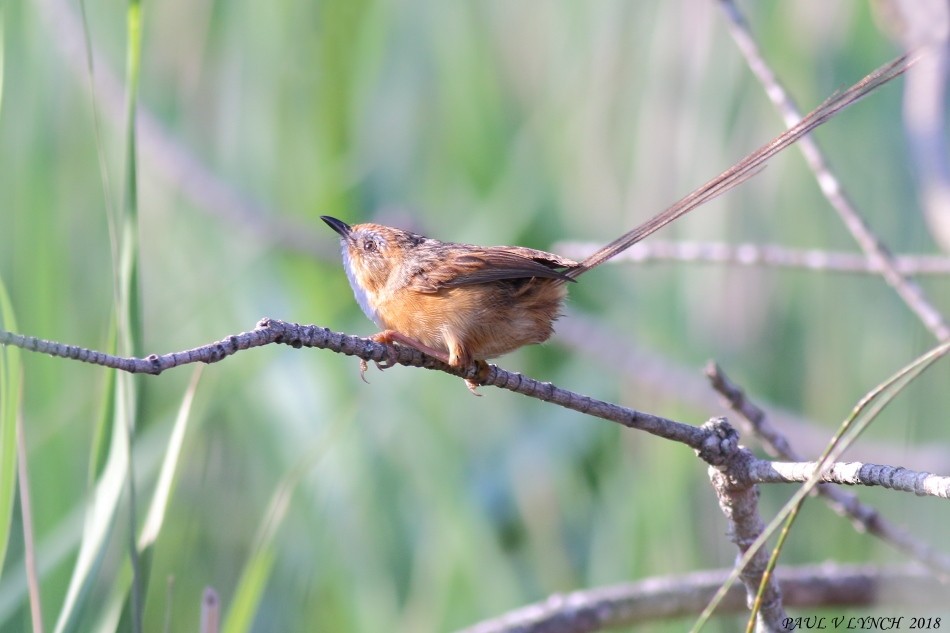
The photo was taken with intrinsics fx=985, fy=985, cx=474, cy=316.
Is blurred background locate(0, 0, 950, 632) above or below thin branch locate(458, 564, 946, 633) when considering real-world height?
above

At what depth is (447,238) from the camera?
4156 mm

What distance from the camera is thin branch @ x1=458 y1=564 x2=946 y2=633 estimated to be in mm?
2281

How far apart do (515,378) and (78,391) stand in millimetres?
1830

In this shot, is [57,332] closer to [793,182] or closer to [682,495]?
[682,495]

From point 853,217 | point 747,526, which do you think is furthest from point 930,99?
point 747,526

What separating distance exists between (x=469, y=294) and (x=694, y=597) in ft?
3.12

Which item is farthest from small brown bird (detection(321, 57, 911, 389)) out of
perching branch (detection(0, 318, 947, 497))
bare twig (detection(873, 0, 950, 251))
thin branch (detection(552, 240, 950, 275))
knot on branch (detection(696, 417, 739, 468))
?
bare twig (detection(873, 0, 950, 251))

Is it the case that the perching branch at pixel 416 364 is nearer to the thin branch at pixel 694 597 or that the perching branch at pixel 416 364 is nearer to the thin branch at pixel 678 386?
the thin branch at pixel 694 597

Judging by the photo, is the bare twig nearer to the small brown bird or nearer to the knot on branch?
the small brown bird

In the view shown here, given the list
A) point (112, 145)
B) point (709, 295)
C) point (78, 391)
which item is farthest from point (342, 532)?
point (112, 145)

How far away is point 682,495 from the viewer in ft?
9.36

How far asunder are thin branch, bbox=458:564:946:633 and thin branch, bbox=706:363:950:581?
0.51ft

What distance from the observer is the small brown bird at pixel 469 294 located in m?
2.21

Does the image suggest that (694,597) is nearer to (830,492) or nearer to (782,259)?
(830,492)
